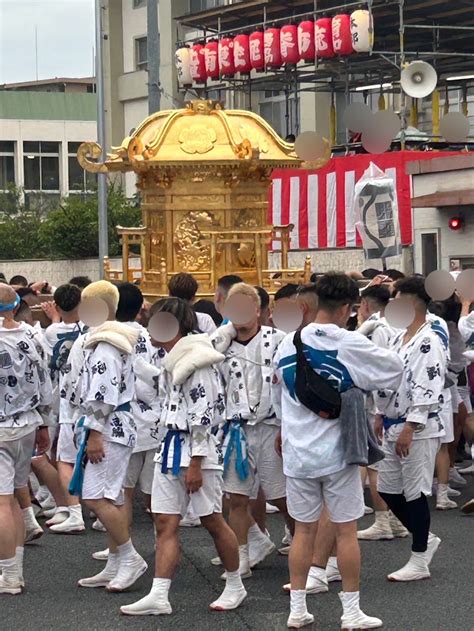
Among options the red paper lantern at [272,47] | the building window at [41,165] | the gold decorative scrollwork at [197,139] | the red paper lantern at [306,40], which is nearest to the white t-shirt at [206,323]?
the gold decorative scrollwork at [197,139]

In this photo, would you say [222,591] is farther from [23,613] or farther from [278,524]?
[278,524]

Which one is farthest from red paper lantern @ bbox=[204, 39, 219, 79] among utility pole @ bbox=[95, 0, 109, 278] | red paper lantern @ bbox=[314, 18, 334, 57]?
utility pole @ bbox=[95, 0, 109, 278]

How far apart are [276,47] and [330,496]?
22.8 meters

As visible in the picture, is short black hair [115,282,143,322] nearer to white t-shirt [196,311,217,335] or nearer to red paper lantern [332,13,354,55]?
white t-shirt [196,311,217,335]

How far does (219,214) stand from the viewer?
1406 cm

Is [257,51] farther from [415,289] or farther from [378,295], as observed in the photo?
[415,289]

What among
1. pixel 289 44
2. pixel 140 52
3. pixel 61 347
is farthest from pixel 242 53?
pixel 61 347

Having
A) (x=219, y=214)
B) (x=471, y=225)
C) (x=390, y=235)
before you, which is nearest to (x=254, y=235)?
(x=219, y=214)

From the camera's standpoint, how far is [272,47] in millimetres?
28422

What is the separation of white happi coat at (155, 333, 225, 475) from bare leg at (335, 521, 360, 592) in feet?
2.83

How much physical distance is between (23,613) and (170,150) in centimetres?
752

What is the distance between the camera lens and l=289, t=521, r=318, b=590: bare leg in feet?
21.7

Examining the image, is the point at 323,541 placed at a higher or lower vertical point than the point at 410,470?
lower

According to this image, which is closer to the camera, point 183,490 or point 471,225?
point 183,490
